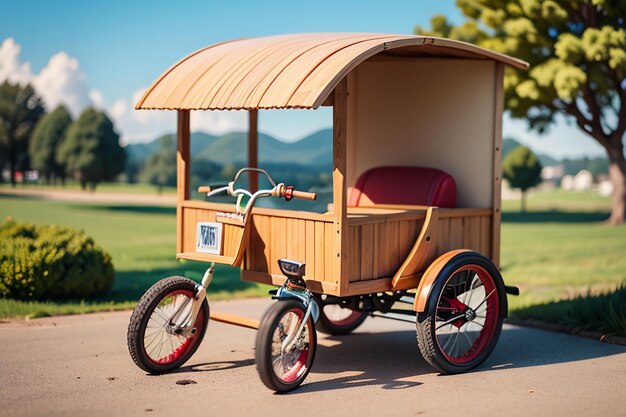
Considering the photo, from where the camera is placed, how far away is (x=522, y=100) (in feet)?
69.2

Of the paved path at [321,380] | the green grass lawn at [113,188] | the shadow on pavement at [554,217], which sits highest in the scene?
the green grass lawn at [113,188]

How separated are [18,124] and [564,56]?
1150 cm

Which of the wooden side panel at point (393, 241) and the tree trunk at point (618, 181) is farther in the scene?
the tree trunk at point (618, 181)

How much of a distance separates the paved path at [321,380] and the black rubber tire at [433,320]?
0.31 ft

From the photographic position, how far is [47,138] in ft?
50.4

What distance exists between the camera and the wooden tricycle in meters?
5.74

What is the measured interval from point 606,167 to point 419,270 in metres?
20.7

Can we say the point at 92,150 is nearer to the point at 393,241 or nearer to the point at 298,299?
the point at 393,241

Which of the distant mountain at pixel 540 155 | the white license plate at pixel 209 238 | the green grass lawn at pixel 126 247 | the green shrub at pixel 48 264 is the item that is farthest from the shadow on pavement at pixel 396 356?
the distant mountain at pixel 540 155

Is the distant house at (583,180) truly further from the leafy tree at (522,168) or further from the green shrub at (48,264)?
the green shrub at (48,264)

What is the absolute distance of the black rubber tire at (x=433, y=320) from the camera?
5953 millimetres

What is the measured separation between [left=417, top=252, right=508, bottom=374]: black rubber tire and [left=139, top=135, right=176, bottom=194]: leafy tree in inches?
458

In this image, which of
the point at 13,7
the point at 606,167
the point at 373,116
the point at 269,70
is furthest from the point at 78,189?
the point at 606,167

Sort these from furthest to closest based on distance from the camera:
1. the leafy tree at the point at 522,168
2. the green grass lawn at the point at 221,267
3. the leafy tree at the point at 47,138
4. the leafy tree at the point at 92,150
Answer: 1. the leafy tree at the point at 522,168
2. the leafy tree at the point at 92,150
3. the leafy tree at the point at 47,138
4. the green grass lawn at the point at 221,267
